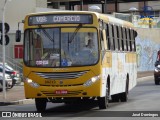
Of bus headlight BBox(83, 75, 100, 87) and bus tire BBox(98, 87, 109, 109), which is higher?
bus headlight BBox(83, 75, 100, 87)

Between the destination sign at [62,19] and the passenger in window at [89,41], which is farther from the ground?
the destination sign at [62,19]

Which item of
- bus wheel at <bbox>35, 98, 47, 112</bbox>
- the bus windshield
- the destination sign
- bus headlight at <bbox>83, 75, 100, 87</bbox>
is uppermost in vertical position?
the destination sign

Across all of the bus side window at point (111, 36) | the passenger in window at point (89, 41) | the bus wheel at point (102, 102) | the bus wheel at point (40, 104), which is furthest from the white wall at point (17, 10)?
the passenger in window at point (89, 41)

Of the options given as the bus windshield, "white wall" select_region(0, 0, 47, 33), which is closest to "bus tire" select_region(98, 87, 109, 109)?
the bus windshield

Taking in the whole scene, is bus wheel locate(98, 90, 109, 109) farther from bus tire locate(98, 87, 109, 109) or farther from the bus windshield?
the bus windshield

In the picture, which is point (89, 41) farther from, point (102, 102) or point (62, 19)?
point (102, 102)

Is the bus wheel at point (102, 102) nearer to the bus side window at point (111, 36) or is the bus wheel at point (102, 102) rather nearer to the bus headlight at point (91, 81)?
the bus headlight at point (91, 81)

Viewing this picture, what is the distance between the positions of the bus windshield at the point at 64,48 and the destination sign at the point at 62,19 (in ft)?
0.72

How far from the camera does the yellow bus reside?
688 inches

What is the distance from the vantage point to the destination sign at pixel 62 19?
17.9 metres

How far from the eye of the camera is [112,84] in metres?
20.3

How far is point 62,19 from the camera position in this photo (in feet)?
58.9

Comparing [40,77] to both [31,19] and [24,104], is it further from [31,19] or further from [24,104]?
[24,104]

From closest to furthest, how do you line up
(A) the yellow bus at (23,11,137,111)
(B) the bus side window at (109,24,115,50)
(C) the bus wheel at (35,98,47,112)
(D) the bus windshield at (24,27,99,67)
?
(A) the yellow bus at (23,11,137,111) < (D) the bus windshield at (24,27,99,67) < (C) the bus wheel at (35,98,47,112) < (B) the bus side window at (109,24,115,50)
